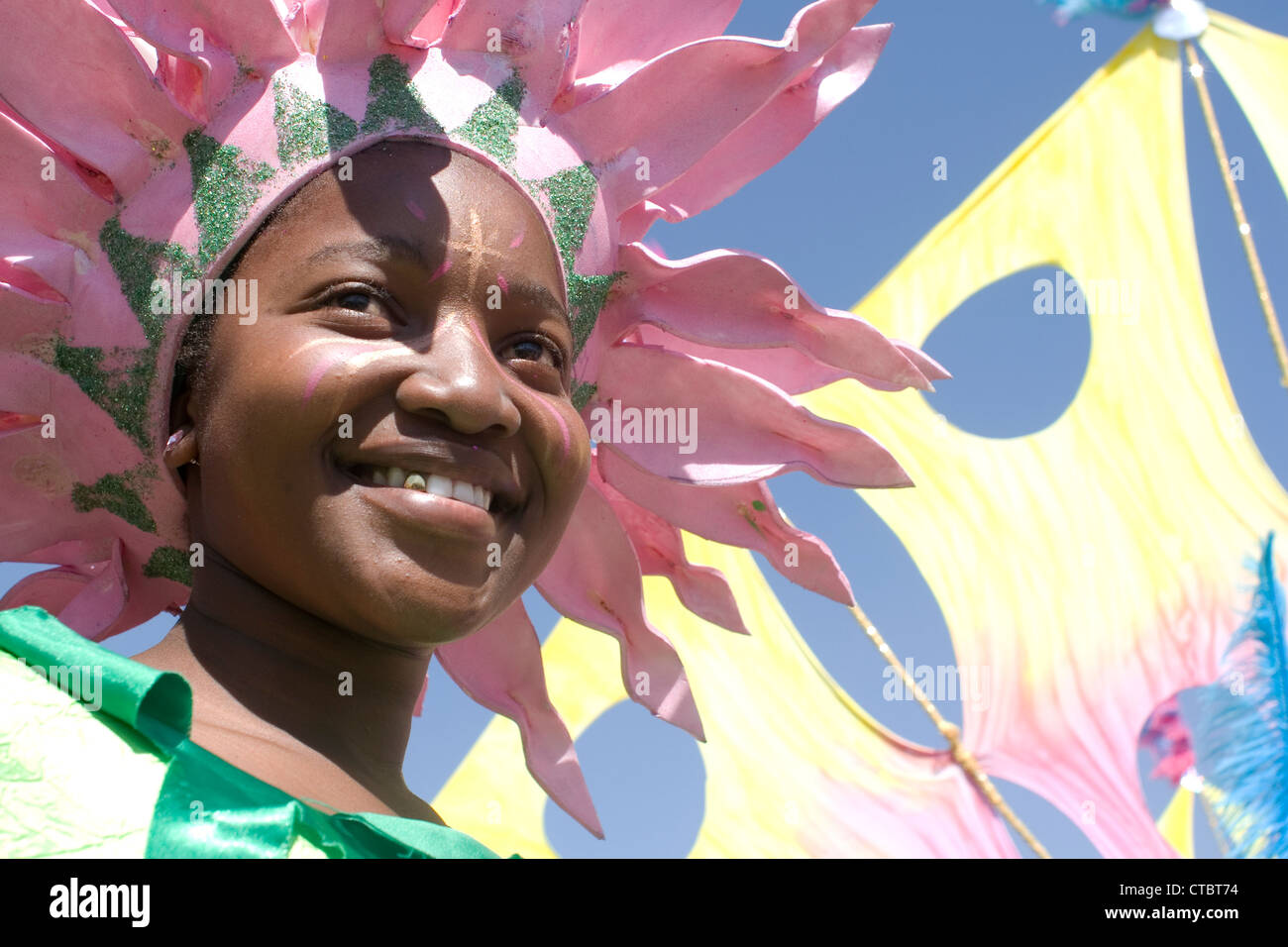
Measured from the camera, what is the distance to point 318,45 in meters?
2.22

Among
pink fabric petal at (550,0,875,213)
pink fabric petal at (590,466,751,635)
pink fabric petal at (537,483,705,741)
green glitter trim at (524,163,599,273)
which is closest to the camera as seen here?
green glitter trim at (524,163,599,273)

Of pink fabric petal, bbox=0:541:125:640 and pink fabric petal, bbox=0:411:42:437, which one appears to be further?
pink fabric petal, bbox=0:541:125:640

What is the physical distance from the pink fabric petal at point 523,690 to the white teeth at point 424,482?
736 mm

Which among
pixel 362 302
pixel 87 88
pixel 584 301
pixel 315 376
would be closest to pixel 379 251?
pixel 362 302

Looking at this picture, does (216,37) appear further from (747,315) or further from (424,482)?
(747,315)

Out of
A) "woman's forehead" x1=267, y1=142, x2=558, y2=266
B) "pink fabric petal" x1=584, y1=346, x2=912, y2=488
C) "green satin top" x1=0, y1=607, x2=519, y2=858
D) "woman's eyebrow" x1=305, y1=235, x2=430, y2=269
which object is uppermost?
"woman's forehead" x1=267, y1=142, x2=558, y2=266

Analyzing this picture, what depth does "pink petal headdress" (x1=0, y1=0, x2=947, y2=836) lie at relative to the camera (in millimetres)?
2148

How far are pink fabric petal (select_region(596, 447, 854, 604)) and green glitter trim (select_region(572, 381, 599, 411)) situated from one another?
211 millimetres

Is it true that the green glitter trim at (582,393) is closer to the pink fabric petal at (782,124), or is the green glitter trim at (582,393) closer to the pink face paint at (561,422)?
the pink face paint at (561,422)

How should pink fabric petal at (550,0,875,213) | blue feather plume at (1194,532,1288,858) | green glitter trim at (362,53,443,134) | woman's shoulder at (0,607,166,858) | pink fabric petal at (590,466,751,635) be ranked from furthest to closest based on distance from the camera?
1. blue feather plume at (1194,532,1288,858)
2. pink fabric petal at (590,466,751,635)
3. pink fabric petal at (550,0,875,213)
4. green glitter trim at (362,53,443,134)
5. woman's shoulder at (0,607,166,858)

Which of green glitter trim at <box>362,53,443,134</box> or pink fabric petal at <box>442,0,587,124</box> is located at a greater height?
pink fabric petal at <box>442,0,587,124</box>

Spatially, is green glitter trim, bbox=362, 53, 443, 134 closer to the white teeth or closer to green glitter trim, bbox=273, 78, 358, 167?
green glitter trim, bbox=273, 78, 358, 167

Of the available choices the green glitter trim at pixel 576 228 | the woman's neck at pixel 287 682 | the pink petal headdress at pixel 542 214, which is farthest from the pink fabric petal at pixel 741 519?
the woman's neck at pixel 287 682

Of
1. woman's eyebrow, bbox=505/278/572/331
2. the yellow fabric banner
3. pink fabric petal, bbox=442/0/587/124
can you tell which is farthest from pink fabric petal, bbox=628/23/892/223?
the yellow fabric banner
